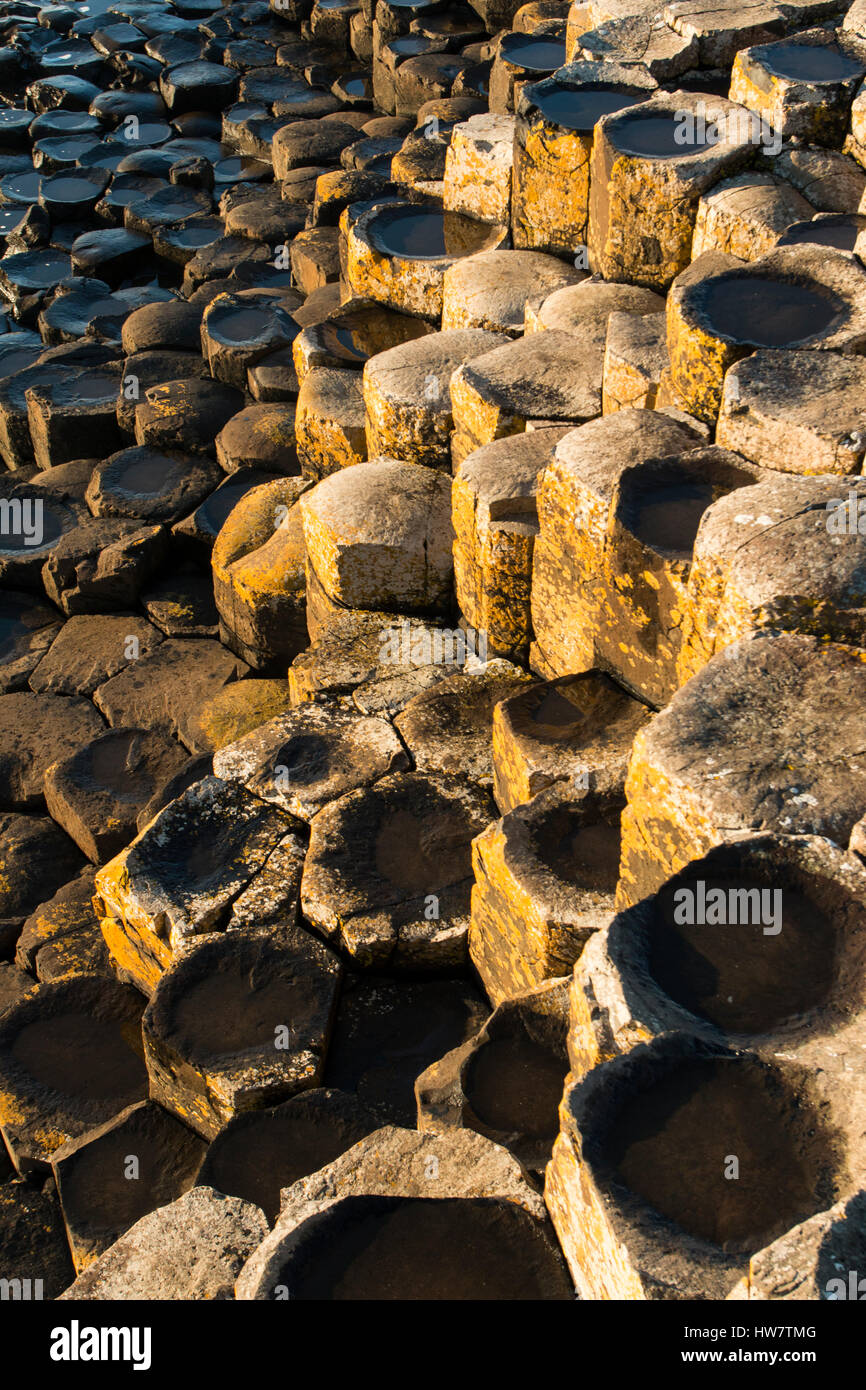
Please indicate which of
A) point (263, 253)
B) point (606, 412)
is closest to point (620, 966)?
point (606, 412)

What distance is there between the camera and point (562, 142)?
613cm

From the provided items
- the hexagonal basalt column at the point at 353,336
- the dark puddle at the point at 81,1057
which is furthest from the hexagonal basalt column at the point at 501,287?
the dark puddle at the point at 81,1057

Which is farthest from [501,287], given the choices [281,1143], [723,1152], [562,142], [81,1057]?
[723,1152]

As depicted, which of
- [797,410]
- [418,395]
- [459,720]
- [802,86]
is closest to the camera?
[797,410]

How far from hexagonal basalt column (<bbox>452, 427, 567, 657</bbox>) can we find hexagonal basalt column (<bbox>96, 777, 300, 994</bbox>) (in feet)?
4.07

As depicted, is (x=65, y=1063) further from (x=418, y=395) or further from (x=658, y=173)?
(x=658, y=173)

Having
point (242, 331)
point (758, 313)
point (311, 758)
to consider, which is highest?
point (758, 313)

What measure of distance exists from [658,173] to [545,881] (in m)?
3.37

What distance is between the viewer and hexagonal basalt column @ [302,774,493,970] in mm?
4402

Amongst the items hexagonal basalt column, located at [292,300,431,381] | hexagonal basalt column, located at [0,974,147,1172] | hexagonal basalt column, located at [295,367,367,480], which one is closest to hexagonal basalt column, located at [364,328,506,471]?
hexagonal basalt column, located at [295,367,367,480]

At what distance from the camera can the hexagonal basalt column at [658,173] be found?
542 cm

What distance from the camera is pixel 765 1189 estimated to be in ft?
7.75

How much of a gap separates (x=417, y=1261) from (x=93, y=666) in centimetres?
575
